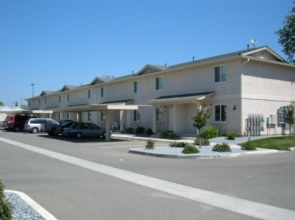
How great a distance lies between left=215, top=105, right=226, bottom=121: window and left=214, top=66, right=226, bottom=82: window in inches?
78.4

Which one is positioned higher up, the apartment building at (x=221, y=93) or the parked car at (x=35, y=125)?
the apartment building at (x=221, y=93)

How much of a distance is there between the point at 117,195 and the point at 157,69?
80.0ft

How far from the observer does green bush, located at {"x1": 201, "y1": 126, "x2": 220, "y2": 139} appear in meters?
23.4

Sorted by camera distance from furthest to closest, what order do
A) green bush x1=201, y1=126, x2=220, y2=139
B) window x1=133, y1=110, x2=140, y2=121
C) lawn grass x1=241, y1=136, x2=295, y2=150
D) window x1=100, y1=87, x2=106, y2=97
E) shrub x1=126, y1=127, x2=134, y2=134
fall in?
window x1=100, y1=87, x2=106, y2=97, window x1=133, y1=110, x2=140, y2=121, shrub x1=126, y1=127, x2=134, y2=134, green bush x1=201, y1=126, x2=220, y2=139, lawn grass x1=241, y1=136, x2=295, y2=150

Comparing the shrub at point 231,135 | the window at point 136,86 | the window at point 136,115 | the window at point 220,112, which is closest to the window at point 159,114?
the window at point 136,115

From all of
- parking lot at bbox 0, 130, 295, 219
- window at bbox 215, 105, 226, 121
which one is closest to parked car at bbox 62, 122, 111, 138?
window at bbox 215, 105, 226, 121

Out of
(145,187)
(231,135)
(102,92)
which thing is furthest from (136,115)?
(145,187)

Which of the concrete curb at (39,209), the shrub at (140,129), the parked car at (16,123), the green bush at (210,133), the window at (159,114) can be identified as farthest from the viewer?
the parked car at (16,123)

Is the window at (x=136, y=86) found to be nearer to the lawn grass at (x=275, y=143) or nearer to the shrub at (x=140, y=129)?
the shrub at (x=140, y=129)

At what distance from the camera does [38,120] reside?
126ft

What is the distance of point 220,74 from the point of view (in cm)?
2555

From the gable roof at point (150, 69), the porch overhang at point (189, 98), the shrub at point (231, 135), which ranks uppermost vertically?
the gable roof at point (150, 69)

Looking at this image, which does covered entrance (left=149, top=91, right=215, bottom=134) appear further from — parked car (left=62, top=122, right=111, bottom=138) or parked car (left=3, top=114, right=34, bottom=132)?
parked car (left=3, top=114, right=34, bottom=132)

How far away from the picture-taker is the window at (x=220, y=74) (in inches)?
994
